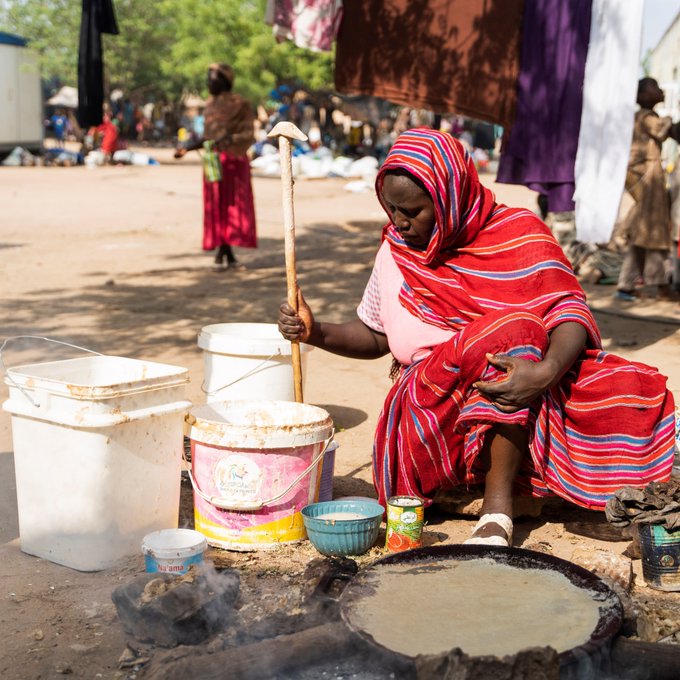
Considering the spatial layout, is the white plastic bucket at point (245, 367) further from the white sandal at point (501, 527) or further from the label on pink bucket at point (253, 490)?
the white sandal at point (501, 527)

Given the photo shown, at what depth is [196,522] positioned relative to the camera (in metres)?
3.15

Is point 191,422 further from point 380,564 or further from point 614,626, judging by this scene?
point 614,626

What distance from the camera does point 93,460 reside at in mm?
2799

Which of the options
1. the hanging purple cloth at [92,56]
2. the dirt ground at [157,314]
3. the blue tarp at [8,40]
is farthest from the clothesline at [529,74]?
the blue tarp at [8,40]

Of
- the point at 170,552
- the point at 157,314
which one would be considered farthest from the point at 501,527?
the point at 157,314

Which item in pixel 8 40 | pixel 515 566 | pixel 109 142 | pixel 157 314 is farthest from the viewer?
pixel 8 40

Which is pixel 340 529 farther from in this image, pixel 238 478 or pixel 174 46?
pixel 174 46

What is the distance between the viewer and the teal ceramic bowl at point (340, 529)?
2945mm

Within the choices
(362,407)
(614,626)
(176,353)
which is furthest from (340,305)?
(614,626)

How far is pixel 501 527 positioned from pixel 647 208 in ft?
16.8

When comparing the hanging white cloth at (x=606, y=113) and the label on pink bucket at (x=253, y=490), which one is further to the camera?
the hanging white cloth at (x=606, y=113)

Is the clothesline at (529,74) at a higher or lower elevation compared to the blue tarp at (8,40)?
lower

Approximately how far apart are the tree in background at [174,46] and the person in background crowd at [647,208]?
17483 mm

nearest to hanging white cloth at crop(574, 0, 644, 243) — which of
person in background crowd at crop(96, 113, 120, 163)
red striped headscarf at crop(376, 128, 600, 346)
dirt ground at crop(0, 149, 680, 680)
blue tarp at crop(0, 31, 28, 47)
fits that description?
dirt ground at crop(0, 149, 680, 680)
